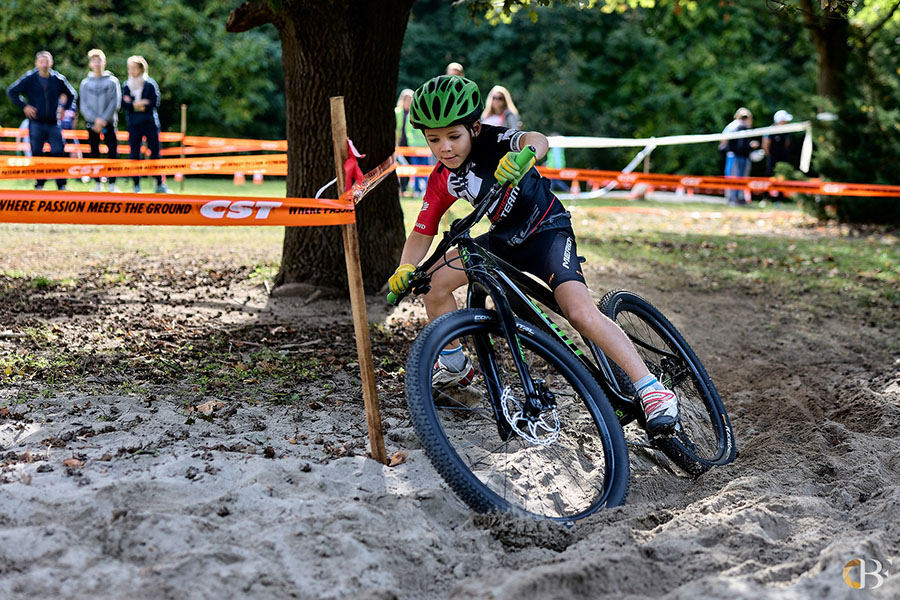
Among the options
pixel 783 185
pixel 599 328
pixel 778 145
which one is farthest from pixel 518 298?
pixel 778 145

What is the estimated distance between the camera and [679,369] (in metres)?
4.88

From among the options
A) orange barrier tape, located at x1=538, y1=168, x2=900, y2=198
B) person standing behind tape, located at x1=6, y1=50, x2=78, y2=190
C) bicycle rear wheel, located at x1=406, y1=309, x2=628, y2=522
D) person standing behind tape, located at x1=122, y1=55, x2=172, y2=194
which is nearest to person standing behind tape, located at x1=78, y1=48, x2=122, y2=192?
person standing behind tape, located at x1=122, y1=55, x2=172, y2=194

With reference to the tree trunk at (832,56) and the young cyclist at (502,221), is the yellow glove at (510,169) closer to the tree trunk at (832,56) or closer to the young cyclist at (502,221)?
the young cyclist at (502,221)

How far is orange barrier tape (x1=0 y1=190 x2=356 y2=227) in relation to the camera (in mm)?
3100

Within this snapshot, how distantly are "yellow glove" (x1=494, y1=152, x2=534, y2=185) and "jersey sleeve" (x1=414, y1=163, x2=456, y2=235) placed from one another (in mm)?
577

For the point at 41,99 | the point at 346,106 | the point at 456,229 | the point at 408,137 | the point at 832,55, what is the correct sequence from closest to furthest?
1. the point at 456,229
2. the point at 346,106
3. the point at 41,99
4. the point at 832,55
5. the point at 408,137

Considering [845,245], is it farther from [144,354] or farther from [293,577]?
[293,577]

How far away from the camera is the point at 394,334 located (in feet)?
21.0

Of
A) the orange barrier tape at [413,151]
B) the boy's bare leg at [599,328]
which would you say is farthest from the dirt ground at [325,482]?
the orange barrier tape at [413,151]

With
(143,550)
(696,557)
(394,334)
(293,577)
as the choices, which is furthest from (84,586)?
(394,334)

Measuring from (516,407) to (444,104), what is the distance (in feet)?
4.48

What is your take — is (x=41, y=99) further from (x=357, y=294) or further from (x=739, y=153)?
(x=739, y=153)

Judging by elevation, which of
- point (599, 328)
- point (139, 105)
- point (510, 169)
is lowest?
point (599, 328)

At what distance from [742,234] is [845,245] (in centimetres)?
166
